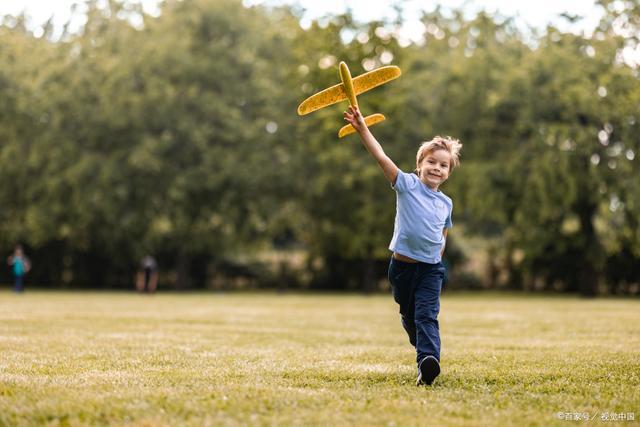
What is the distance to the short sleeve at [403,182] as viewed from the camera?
6.23m

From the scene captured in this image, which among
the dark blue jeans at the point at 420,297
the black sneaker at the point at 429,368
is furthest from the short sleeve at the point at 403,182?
the black sneaker at the point at 429,368

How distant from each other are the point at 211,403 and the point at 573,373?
338 centimetres

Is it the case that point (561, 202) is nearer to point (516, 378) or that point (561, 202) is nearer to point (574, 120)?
point (574, 120)

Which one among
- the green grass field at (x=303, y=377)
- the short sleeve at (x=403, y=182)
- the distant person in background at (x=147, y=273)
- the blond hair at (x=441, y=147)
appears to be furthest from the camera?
the distant person in background at (x=147, y=273)

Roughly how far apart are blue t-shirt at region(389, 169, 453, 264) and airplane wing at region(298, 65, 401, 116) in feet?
2.56

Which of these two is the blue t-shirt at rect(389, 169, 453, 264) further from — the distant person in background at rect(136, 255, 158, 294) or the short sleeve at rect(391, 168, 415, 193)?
the distant person in background at rect(136, 255, 158, 294)

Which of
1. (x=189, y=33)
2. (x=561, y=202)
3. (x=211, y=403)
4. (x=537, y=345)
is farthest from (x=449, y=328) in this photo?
(x=189, y=33)

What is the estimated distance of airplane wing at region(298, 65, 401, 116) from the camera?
6.18 m

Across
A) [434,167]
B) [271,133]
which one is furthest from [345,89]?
[271,133]

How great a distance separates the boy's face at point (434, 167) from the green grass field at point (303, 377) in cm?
166

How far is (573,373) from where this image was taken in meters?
6.72

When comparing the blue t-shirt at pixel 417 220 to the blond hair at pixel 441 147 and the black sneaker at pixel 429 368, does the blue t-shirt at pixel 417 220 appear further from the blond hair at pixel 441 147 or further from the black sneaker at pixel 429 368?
the black sneaker at pixel 429 368

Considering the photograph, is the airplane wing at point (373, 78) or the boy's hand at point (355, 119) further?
the airplane wing at point (373, 78)

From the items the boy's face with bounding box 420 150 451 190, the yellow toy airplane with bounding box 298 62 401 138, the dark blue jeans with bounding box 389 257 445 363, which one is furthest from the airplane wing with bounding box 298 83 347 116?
the dark blue jeans with bounding box 389 257 445 363
